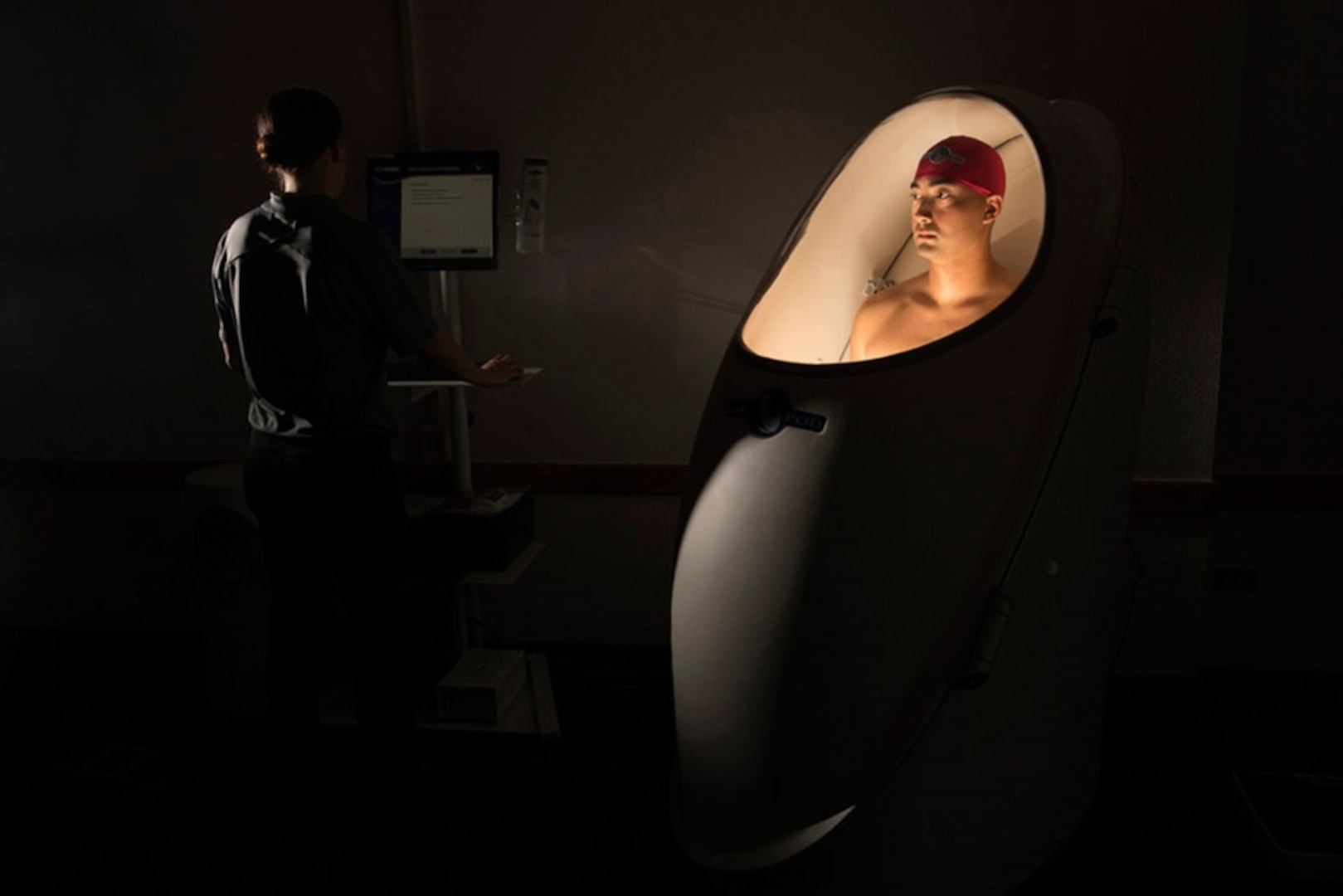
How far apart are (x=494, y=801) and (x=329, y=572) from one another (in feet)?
1.99

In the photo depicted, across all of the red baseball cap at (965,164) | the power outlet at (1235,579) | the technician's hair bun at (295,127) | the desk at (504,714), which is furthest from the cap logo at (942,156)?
the power outlet at (1235,579)

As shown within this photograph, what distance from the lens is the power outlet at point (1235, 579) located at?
8.96ft

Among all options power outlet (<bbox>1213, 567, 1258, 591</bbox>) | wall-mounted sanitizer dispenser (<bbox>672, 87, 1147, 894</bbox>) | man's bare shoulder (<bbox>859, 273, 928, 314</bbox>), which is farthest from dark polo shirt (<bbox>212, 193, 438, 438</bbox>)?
power outlet (<bbox>1213, 567, 1258, 591</bbox>)

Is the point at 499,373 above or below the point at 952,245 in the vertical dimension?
below

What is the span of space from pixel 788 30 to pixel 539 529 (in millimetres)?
1507

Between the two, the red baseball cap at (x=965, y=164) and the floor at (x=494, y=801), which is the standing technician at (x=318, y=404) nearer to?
the floor at (x=494, y=801)

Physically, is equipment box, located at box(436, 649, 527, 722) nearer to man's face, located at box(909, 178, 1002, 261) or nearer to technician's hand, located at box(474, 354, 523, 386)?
technician's hand, located at box(474, 354, 523, 386)

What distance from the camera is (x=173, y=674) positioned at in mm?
2742

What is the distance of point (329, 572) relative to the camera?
1.97 meters

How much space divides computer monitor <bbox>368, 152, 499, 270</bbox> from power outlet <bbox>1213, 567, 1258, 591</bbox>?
2.13 meters

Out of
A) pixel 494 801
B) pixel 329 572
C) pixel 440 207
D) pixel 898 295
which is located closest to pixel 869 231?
pixel 898 295

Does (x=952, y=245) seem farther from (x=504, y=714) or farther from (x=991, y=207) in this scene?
(x=504, y=714)

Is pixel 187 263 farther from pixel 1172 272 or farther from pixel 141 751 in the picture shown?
pixel 1172 272

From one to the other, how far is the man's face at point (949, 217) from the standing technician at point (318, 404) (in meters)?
0.93
